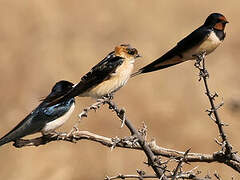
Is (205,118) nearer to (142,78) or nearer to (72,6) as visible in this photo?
(142,78)

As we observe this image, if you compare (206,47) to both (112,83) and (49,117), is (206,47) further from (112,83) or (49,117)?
(49,117)

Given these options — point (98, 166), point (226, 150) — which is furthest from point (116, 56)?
point (98, 166)

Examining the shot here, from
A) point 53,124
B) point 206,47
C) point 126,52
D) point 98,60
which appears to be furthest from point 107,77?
point 98,60

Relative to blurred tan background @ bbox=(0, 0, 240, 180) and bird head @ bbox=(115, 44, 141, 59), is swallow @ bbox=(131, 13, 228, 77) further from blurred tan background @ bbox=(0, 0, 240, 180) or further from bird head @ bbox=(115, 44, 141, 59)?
blurred tan background @ bbox=(0, 0, 240, 180)

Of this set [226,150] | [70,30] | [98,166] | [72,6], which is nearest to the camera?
[226,150]

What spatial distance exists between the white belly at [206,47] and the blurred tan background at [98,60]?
317 cm

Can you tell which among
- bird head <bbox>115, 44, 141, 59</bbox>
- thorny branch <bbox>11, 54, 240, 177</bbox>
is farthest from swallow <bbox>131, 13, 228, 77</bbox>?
thorny branch <bbox>11, 54, 240, 177</bbox>

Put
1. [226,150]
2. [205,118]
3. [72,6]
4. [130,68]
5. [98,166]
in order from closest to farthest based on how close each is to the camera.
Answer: [226,150], [130,68], [98,166], [205,118], [72,6]

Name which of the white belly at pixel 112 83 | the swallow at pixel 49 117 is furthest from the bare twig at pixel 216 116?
the swallow at pixel 49 117

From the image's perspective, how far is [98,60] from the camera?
1138 centimetres

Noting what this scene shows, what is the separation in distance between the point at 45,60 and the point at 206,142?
3168 mm

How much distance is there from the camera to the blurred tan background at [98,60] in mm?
8984

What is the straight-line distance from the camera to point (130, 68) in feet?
14.2

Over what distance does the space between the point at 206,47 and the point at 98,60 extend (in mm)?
6585
